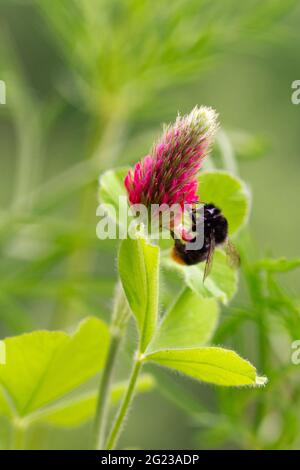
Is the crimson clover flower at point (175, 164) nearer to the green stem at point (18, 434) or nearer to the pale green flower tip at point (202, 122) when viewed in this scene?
the pale green flower tip at point (202, 122)

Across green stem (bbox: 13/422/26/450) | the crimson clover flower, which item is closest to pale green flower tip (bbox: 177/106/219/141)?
→ the crimson clover flower

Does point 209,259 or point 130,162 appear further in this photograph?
point 130,162

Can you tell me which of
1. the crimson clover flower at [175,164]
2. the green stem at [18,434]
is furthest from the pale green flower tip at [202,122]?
the green stem at [18,434]

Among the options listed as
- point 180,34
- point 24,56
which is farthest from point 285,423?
point 24,56

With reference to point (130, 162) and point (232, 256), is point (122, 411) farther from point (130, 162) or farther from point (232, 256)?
point (130, 162)

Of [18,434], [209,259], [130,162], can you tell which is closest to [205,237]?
[209,259]

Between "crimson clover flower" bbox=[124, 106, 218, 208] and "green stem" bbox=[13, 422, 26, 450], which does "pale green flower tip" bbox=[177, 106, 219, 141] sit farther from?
"green stem" bbox=[13, 422, 26, 450]
